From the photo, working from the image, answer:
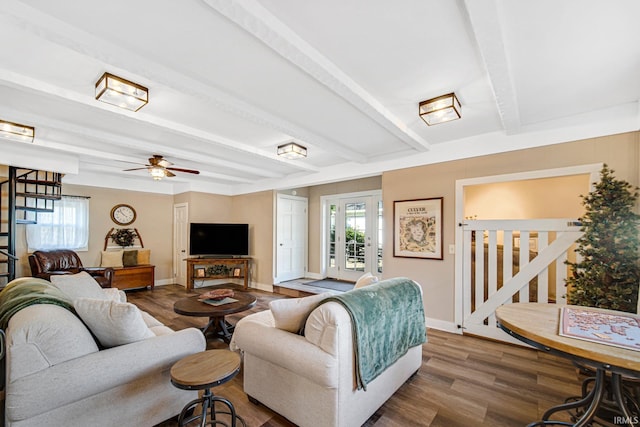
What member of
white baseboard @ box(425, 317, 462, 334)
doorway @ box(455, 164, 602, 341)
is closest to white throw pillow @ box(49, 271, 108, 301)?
white baseboard @ box(425, 317, 462, 334)

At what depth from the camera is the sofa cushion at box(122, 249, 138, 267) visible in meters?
5.97

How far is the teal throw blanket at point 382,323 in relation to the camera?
5.93 feet

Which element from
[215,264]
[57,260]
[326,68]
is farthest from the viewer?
[215,264]

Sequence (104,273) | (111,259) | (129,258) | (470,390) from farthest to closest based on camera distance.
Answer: (129,258) < (111,259) < (104,273) < (470,390)

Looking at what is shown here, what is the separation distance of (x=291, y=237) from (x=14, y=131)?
469 cm

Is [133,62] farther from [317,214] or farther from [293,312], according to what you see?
[317,214]

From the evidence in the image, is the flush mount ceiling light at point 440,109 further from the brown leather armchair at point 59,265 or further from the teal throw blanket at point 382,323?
the brown leather armchair at point 59,265

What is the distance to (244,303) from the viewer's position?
3.26 metres

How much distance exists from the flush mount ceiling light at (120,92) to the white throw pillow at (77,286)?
1.77 m

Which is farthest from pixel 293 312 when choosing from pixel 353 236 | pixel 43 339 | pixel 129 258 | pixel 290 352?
pixel 129 258

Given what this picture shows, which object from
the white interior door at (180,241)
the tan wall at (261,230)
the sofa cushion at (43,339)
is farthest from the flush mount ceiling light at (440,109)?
the white interior door at (180,241)

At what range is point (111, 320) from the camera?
1.72 meters

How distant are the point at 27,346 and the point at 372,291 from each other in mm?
2029

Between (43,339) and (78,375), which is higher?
(43,339)
